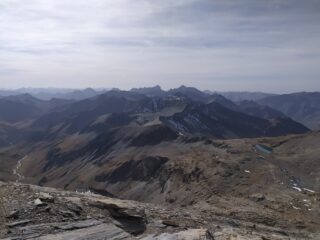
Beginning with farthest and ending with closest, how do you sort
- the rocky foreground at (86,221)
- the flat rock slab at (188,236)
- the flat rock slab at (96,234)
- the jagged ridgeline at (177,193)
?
the jagged ridgeline at (177,193) → the rocky foreground at (86,221) → the flat rock slab at (188,236) → the flat rock slab at (96,234)

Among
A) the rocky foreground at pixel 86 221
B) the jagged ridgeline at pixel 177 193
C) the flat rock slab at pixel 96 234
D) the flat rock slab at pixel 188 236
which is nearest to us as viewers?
the flat rock slab at pixel 96 234

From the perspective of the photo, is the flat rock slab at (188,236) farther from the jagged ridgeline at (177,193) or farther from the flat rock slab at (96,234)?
the flat rock slab at (96,234)

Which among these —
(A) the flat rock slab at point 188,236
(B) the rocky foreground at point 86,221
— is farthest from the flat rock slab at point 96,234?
(A) the flat rock slab at point 188,236

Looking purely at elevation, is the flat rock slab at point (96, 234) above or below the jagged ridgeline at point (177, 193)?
above

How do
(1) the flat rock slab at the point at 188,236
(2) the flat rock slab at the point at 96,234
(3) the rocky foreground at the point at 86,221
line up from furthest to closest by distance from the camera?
(3) the rocky foreground at the point at 86,221 → (1) the flat rock slab at the point at 188,236 → (2) the flat rock slab at the point at 96,234

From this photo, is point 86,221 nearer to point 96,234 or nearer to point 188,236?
point 96,234

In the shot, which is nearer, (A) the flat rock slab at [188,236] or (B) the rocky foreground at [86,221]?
(A) the flat rock slab at [188,236]

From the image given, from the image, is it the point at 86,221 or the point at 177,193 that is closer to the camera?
the point at 86,221

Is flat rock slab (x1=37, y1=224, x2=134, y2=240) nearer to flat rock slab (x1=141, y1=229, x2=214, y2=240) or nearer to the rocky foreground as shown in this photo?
the rocky foreground

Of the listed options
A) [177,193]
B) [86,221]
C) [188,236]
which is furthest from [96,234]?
[177,193]
